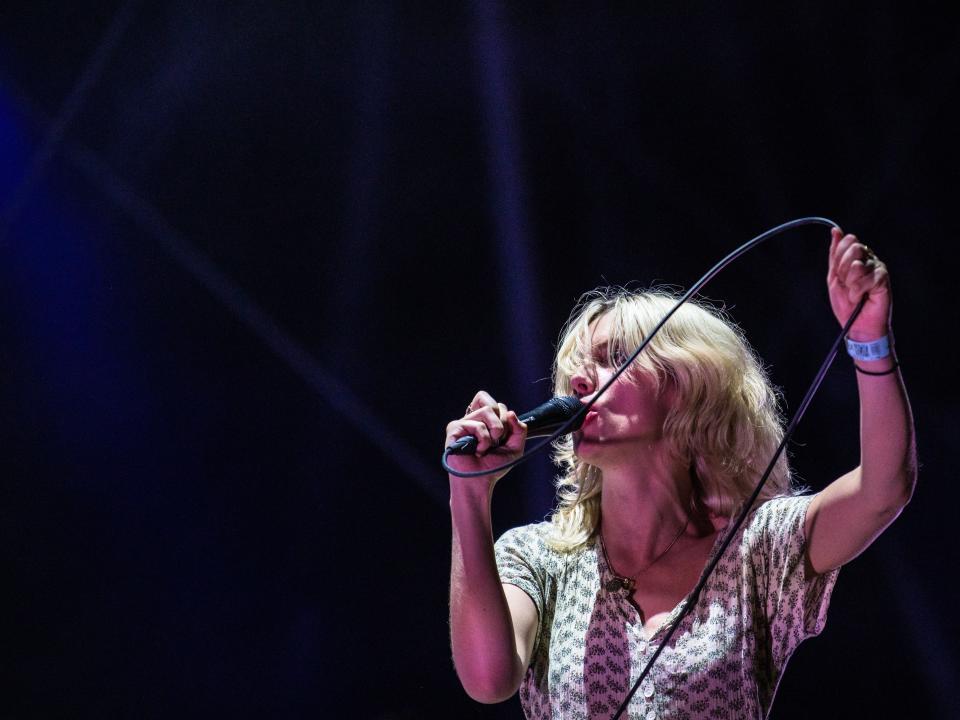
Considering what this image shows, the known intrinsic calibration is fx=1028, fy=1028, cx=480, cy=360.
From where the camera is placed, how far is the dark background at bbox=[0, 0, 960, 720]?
2.63 meters

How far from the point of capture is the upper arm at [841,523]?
1.23m

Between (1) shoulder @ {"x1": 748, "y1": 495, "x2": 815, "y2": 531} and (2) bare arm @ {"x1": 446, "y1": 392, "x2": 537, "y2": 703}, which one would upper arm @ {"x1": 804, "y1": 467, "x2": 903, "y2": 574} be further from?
(2) bare arm @ {"x1": 446, "y1": 392, "x2": 537, "y2": 703}

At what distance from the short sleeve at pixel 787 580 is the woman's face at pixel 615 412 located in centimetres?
22

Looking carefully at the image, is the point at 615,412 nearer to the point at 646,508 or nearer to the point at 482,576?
the point at 646,508

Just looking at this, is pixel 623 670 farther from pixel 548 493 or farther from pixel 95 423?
pixel 95 423

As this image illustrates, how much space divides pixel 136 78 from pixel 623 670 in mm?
2342

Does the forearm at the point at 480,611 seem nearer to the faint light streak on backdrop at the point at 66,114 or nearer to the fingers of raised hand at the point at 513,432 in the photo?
the fingers of raised hand at the point at 513,432

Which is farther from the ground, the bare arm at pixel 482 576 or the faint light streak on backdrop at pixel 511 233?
the faint light streak on backdrop at pixel 511 233

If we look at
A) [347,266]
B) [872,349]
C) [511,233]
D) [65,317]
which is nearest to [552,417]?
[872,349]

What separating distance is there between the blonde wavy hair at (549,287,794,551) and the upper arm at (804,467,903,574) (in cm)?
19

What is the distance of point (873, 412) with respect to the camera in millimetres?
1181

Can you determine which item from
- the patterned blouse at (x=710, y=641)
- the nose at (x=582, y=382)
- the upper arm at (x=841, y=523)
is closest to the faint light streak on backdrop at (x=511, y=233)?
the nose at (x=582, y=382)

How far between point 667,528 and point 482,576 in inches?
13.2

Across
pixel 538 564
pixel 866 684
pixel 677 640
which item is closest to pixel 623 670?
pixel 677 640
